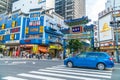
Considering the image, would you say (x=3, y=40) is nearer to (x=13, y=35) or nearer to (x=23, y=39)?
(x=13, y=35)

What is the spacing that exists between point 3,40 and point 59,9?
4710cm

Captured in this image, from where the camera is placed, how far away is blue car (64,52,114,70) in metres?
14.7

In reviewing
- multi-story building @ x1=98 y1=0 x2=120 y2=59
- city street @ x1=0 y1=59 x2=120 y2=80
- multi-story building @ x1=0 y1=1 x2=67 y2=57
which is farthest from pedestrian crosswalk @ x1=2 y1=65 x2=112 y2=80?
multi-story building @ x1=0 y1=1 x2=67 y2=57

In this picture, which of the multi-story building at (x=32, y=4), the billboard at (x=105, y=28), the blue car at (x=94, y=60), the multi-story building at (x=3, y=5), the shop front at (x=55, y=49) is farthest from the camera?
A: the multi-story building at (x=3, y=5)

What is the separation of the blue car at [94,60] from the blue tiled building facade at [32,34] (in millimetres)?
35122

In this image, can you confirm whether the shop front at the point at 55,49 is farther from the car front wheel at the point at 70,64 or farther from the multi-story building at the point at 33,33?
the car front wheel at the point at 70,64

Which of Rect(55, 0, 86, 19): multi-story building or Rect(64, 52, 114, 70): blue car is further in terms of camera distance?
Rect(55, 0, 86, 19): multi-story building

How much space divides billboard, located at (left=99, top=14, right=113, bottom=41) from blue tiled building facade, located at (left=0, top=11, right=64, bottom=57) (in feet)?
49.6

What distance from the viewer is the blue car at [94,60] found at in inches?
578

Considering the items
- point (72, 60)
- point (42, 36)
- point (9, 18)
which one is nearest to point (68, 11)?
point (9, 18)

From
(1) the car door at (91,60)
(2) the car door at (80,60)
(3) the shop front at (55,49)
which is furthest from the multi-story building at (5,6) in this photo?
(1) the car door at (91,60)

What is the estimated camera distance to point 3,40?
61.0m

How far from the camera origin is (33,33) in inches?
2098

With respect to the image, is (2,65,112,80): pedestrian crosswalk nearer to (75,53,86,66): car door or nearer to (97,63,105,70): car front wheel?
(97,63,105,70): car front wheel
